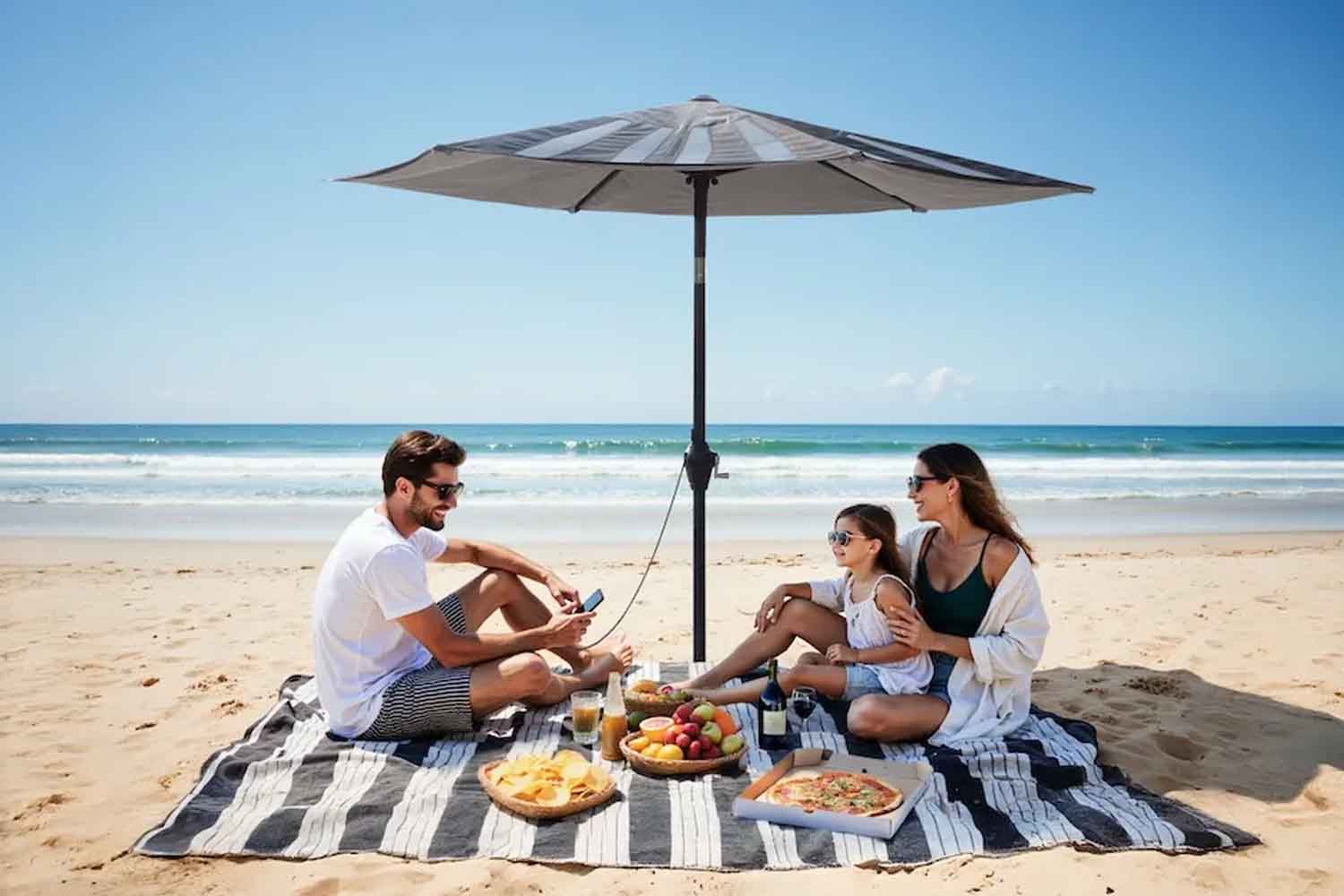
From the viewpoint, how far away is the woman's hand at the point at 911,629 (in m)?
3.64

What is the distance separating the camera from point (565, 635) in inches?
149

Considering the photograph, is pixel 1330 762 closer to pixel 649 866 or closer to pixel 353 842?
pixel 649 866

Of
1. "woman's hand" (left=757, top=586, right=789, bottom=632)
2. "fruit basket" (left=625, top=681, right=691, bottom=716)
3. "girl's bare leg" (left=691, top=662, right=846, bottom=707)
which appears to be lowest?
"fruit basket" (left=625, top=681, right=691, bottom=716)

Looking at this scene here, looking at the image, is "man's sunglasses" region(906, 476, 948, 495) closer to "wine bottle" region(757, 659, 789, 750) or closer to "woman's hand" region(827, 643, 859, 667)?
"woman's hand" region(827, 643, 859, 667)

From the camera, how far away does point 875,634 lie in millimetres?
3971

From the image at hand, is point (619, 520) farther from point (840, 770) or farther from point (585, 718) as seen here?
point (840, 770)

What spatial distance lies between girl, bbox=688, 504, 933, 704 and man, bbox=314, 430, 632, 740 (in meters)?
0.84

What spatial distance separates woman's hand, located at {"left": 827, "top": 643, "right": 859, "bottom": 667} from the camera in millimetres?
3928

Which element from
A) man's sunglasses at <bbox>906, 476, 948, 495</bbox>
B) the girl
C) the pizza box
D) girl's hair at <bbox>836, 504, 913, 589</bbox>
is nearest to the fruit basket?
the girl

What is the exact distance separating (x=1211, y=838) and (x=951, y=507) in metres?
1.39

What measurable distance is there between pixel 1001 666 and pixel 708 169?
2132 mm

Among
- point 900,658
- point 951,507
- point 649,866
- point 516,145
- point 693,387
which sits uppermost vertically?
point 516,145

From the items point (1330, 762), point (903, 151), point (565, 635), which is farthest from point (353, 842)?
point (1330, 762)

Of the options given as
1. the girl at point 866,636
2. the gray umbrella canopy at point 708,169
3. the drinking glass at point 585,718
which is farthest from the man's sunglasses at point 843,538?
the gray umbrella canopy at point 708,169
